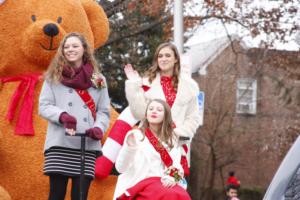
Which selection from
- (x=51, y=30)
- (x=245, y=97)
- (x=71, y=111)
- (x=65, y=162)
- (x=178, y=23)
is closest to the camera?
(x=65, y=162)

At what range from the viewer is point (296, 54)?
19359 millimetres

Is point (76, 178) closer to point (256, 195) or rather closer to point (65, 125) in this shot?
point (65, 125)

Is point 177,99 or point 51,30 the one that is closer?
point 177,99

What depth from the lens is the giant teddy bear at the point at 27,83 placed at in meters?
7.70

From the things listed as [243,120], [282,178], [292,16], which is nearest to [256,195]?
[243,120]

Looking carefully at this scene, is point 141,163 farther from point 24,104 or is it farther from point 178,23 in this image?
point 178,23

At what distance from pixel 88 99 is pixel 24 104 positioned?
4.54 feet

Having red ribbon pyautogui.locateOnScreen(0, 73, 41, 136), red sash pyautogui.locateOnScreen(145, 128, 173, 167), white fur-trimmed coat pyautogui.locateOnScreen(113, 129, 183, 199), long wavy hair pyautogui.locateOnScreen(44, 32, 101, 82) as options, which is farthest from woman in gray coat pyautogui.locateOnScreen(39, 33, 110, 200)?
red ribbon pyautogui.locateOnScreen(0, 73, 41, 136)

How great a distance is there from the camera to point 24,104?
783cm

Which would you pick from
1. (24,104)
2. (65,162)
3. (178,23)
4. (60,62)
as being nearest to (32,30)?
(24,104)

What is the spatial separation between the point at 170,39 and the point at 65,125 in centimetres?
1315

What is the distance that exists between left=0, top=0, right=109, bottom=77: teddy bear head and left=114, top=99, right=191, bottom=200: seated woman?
4.84 feet

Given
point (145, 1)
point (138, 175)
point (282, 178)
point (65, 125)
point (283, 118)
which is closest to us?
point (282, 178)

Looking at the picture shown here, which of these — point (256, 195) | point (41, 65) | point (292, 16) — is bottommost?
point (256, 195)
